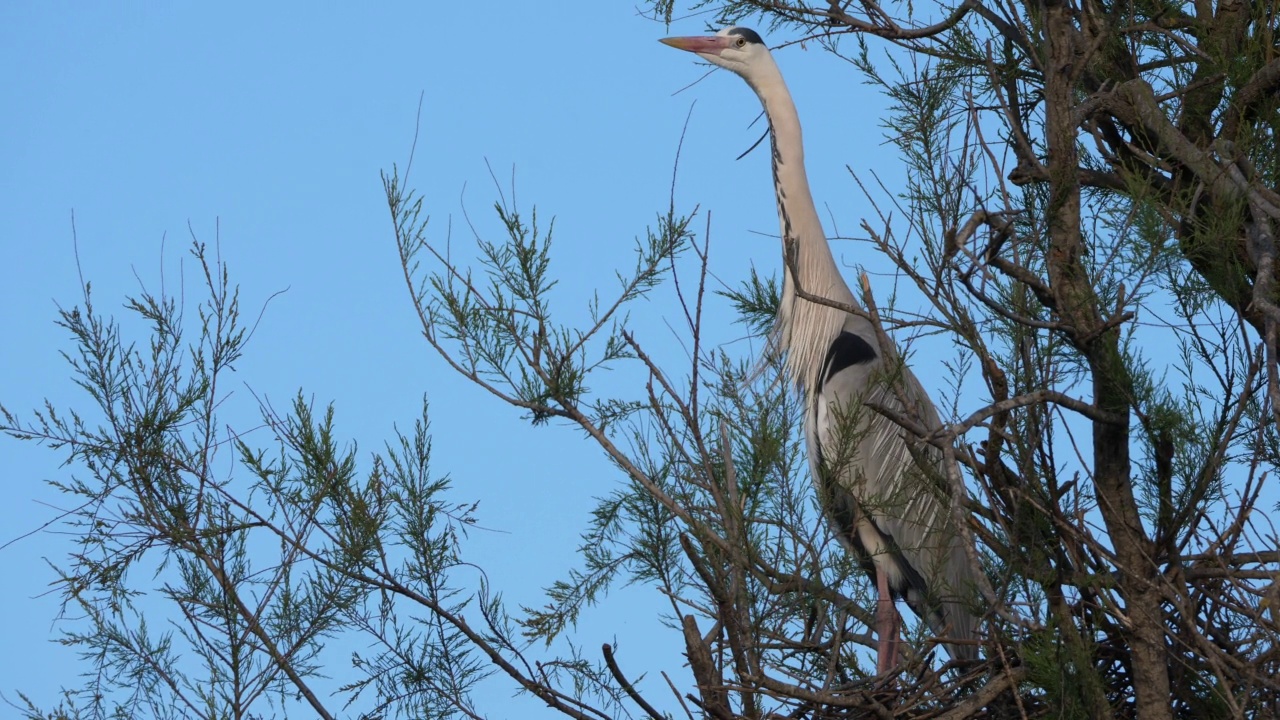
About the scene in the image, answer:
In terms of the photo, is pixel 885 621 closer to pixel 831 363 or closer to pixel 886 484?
pixel 886 484

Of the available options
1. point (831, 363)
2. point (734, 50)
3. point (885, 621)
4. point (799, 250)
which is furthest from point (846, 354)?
point (734, 50)

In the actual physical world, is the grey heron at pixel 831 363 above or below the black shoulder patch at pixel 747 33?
below

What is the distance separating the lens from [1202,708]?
2607 millimetres

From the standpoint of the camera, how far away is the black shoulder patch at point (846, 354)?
414 centimetres

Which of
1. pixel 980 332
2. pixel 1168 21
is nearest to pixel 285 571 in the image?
pixel 980 332

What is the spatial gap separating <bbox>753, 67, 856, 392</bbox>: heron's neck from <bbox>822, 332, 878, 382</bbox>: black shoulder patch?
3 centimetres

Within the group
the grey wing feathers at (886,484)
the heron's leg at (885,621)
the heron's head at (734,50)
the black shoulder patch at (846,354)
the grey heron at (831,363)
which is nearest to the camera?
the heron's leg at (885,621)

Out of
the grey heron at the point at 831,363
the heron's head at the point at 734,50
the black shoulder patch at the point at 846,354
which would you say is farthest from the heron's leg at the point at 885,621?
the heron's head at the point at 734,50

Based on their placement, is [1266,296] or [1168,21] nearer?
[1266,296]

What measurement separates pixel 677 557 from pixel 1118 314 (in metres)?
0.88

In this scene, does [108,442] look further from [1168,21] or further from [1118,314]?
[1168,21]

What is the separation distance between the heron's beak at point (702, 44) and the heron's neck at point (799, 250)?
0.20 meters

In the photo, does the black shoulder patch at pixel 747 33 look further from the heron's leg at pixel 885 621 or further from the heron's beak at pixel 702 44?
the heron's leg at pixel 885 621

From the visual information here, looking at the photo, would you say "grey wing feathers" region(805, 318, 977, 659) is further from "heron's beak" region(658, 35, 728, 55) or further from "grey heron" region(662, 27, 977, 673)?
"heron's beak" region(658, 35, 728, 55)
